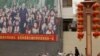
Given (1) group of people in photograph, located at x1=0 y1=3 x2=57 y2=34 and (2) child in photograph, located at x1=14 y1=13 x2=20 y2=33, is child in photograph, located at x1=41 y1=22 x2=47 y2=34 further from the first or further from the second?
(2) child in photograph, located at x1=14 y1=13 x2=20 y2=33

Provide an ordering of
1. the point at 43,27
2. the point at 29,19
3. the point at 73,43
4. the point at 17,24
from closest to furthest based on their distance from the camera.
→ 1. the point at 73,43
2. the point at 43,27
3. the point at 29,19
4. the point at 17,24

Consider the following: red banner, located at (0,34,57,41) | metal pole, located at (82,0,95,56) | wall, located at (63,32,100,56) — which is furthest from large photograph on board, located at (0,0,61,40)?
metal pole, located at (82,0,95,56)

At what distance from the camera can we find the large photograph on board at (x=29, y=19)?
10.2 m

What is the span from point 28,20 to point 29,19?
5cm

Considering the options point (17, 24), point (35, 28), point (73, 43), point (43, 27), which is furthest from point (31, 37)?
point (73, 43)

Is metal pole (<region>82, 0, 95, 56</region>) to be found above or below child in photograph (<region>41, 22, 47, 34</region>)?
above

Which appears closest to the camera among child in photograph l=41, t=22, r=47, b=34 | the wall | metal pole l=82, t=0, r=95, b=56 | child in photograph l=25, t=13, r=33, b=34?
metal pole l=82, t=0, r=95, b=56

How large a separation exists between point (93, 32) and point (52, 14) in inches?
188

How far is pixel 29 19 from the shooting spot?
34.4 feet

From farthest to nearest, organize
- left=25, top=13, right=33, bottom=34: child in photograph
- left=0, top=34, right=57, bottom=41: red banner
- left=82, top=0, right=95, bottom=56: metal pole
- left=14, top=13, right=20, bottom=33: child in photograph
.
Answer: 1. left=14, top=13, right=20, bottom=33: child in photograph
2. left=25, top=13, right=33, bottom=34: child in photograph
3. left=0, top=34, right=57, bottom=41: red banner
4. left=82, top=0, right=95, bottom=56: metal pole

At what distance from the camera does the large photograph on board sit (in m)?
10.2

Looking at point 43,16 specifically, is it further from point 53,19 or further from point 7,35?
point 7,35

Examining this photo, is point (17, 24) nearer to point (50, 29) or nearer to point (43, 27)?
point (43, 27)

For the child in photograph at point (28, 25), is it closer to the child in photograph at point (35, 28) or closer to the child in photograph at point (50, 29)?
the child in photograph at point (35, 28)
